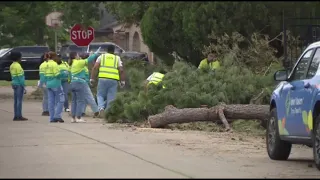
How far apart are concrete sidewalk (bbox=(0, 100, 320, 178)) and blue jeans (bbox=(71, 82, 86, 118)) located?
4.74ft

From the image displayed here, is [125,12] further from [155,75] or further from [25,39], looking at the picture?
[25,39]

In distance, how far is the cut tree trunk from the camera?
1734cm

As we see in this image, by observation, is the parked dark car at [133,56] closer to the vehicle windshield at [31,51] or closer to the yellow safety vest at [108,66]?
the vehicle windshield at [31,51]

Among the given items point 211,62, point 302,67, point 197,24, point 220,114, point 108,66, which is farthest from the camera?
point 197,24

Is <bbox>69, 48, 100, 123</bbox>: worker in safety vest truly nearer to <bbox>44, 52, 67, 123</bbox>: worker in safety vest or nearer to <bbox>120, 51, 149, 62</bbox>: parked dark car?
<bbox>44, 52, 67, 123</bbox>: worker in safety vest

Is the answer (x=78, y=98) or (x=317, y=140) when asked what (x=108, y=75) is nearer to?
(x=78, y=98)

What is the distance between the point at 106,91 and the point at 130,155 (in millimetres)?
8276

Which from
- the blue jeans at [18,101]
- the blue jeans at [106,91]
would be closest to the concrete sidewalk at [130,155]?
the blue jeans at [18,101]

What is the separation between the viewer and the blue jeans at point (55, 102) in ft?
65.8

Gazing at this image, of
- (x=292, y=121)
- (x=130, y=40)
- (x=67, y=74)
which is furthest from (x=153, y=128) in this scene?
(x=130, y=40)

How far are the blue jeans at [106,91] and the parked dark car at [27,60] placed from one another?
15.2 meters

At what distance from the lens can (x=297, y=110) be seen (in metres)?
12.2

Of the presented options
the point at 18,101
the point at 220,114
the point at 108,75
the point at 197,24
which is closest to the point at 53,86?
the point at 18,101

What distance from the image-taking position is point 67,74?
21.6m
